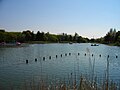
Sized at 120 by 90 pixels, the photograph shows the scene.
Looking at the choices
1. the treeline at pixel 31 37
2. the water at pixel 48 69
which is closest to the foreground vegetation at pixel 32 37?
the treeline at pixel 31 37

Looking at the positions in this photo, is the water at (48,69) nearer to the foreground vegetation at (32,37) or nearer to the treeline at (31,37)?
the foreground vegetation at (32,37)

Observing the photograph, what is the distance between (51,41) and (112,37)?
5948 cm

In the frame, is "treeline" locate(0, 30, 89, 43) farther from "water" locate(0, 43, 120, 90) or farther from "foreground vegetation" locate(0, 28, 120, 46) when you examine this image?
"water" locate(0, 43, 120, 90)

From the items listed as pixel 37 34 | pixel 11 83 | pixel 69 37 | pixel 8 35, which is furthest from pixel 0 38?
pixel 11 83

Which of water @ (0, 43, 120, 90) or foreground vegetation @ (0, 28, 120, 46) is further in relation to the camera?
foreground vegetation @ (0, 28, 120, 46)

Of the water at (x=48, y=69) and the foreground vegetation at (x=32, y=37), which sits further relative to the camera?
the foreground vegetation at (x=32, y=37)

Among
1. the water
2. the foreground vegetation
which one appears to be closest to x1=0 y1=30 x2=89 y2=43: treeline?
the foreground vegetation

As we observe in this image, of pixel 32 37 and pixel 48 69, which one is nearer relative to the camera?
pixel 48 69

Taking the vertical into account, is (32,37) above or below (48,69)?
above

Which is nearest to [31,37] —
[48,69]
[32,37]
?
[32,37]

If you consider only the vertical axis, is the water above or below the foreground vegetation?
below

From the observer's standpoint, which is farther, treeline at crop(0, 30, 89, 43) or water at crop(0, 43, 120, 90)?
treeline at crop(0, 30, 89, 43)

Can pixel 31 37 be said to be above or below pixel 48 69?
above

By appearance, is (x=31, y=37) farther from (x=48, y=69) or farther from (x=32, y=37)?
(x=48, y=69)
